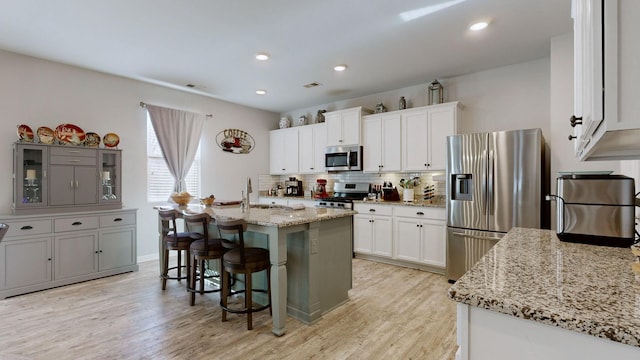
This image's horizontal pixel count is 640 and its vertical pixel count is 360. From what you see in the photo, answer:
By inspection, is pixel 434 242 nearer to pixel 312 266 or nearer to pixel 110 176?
pixel 312 266

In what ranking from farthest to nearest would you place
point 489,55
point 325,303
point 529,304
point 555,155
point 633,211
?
point 489,55, point 555,155, point 325,303, point 633,211, point 529,304

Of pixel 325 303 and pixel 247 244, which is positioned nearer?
pixel 325 303

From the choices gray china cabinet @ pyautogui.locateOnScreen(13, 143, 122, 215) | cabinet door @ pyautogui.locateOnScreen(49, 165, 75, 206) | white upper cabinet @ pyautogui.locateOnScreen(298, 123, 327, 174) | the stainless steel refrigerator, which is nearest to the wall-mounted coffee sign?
white upper cabinet @ pyautogui.locateOnScreen(298, 123, 327, 174)

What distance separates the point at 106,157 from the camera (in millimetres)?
4133

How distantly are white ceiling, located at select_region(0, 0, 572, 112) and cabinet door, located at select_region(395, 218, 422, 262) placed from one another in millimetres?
2104

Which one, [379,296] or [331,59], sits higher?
[331,59]

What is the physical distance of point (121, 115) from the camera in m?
4.48

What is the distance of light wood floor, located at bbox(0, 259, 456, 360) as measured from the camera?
2.25 meters

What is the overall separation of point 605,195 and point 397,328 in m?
1.79

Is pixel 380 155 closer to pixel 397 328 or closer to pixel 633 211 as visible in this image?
pixel 397 328

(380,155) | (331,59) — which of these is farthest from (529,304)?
(380,155)

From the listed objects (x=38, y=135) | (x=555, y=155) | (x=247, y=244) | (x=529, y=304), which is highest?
(x=38, y=135)

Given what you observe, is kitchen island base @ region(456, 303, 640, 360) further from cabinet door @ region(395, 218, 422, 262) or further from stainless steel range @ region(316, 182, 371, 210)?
stainless steel range @ region(316, 182, 371, 210)

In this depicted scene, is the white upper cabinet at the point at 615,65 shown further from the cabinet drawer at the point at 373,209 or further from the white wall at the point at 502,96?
the cabinet drawer at the point at 373,209
